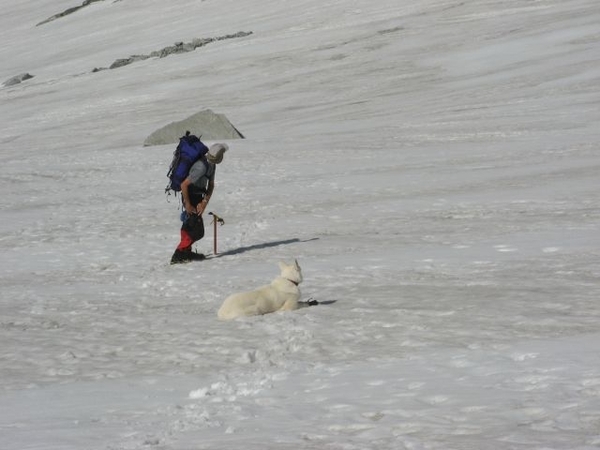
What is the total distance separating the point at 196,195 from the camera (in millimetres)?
12641

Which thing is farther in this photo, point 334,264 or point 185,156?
point 185,156

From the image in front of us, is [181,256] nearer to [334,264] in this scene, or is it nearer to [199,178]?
[199,178]

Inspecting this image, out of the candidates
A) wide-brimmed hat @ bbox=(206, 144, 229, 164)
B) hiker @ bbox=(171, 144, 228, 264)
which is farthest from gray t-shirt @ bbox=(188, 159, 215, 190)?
wide-brimmed hat @ bbox=(206, 144, 229, 164)

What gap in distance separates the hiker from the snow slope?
0.89 ft

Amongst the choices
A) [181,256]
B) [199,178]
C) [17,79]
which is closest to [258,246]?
[181,256]

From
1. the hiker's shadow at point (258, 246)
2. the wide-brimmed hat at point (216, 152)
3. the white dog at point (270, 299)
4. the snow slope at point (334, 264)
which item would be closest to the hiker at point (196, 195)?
the wide-brimmed hat at point (216, 152)

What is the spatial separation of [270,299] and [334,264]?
273 cm

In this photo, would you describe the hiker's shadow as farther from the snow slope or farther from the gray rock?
the gray rock

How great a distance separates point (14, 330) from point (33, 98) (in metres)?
31.3

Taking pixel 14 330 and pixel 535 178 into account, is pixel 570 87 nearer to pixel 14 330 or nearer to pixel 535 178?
pixel 535 178

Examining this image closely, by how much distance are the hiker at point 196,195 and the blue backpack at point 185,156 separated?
64 mm

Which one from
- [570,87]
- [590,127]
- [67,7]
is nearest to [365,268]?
[590,127]

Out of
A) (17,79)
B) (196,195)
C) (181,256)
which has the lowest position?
(181,256)

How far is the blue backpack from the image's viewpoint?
484 inches
